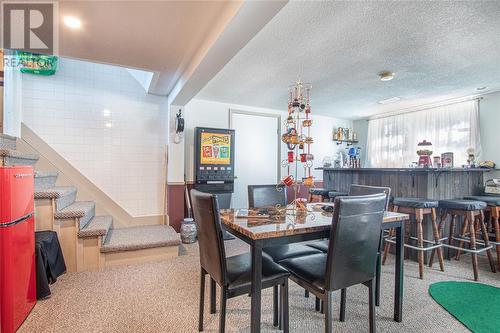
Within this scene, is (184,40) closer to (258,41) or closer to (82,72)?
(258,41)

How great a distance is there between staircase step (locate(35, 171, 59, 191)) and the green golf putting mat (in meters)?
4.41

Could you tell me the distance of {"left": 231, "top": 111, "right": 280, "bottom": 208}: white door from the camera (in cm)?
500

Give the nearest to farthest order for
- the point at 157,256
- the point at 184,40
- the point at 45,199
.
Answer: the point at 184,40 < the point at 45,199 < the point at 157,256

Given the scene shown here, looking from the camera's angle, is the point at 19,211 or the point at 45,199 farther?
the point at 45,199

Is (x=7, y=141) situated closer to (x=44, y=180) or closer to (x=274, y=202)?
(x=44, y=180)

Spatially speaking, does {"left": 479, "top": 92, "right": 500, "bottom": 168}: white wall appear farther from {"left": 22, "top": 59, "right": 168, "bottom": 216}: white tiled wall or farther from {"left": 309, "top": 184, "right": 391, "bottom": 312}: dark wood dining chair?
{"left": 22, "top": 59, "right": 168, "bottom": 216}: white tiled wall

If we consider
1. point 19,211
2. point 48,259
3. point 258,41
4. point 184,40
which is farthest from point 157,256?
point 258,41

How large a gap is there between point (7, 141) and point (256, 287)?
346cm

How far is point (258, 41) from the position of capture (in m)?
2.51

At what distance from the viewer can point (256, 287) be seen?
4.62 feet

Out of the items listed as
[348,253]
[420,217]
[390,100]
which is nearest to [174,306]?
A: [348,253]

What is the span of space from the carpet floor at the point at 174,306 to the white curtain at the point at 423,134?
8.48 ft

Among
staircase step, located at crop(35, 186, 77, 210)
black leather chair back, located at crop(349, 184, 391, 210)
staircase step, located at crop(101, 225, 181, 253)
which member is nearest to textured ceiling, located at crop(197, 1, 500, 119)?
black leather chair back, located at crop(349, 184, 391, 210)

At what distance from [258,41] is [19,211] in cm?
254
